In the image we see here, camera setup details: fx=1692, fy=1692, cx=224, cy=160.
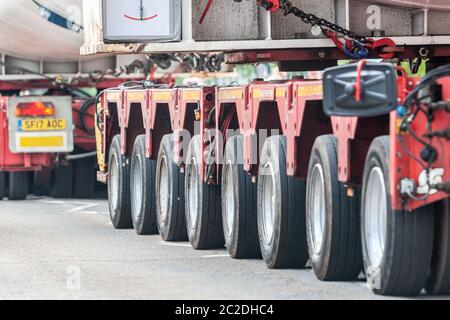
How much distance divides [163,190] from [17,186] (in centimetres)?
606

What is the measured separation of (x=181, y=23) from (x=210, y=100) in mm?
1445

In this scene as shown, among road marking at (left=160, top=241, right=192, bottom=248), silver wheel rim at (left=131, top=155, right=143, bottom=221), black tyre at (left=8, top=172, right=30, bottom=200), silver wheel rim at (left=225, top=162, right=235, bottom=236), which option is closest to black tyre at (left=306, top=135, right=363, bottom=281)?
silver wheel rim at (left=225, top=162, right=235, bottom=236)

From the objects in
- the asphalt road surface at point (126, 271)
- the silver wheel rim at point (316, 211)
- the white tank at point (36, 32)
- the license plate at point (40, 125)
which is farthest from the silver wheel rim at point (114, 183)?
the silver wheel rim at point (316, 211)

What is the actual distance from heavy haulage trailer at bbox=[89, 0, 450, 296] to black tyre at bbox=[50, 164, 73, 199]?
13.6 ft

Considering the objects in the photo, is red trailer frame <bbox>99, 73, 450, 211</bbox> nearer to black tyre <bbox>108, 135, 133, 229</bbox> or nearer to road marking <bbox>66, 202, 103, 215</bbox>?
black tyre <bbox>108, 135, 133, 229</bbox>

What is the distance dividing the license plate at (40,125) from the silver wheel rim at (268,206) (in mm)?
8582

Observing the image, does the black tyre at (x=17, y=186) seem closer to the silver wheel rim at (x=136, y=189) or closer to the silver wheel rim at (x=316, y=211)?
the silver wheel rim at (x=136, y=189)

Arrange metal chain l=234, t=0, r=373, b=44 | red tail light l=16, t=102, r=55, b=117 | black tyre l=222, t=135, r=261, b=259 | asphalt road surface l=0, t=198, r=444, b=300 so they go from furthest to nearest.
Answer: red tail light l=16, t=102, r=55, b=117
black tyre l=222, t=135, r=261, b=259
metal chain l=234, t=0, r=373, b=44
asphalt road surface l=0, t=198, r=444, b=300

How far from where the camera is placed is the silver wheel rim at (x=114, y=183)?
16875mm

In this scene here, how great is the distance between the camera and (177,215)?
14.7m

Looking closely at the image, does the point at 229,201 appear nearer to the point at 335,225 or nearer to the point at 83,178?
the point at 335,225

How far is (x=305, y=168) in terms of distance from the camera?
458 inches

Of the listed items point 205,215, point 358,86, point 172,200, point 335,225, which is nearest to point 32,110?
point 172,200

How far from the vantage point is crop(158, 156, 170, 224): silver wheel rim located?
1489 centimetres
